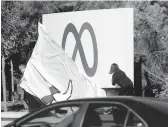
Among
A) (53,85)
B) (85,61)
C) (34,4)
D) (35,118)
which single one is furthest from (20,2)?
(35,118)

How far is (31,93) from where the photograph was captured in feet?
43.7

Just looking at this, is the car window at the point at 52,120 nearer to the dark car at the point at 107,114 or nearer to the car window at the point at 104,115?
the dark car at the point at 107,114

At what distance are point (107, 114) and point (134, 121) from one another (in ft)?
1.70

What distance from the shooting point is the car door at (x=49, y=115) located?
573 centimetres

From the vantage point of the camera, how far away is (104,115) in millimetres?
5652

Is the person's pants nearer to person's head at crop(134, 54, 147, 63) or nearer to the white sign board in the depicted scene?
the white sign board

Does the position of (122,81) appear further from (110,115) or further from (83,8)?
(110,115)

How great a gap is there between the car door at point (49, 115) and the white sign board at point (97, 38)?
7.62 metres

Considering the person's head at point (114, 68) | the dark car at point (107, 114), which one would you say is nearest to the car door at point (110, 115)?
the dark car at point (107, 114)

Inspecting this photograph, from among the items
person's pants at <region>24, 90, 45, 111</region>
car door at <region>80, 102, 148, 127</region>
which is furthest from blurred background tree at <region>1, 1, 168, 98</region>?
car door at <region>80, 102, 148, 127</region>

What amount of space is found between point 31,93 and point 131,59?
3.07m

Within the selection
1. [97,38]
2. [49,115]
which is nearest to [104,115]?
[49,115]

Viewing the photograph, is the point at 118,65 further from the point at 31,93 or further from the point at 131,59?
the point at 31,93

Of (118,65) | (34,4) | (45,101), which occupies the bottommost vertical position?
(45,101)
